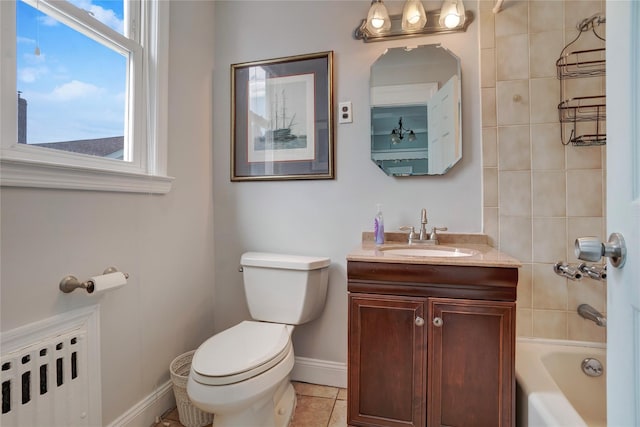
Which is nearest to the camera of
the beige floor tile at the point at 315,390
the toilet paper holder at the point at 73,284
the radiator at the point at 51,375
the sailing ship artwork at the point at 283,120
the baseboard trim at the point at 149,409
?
the radiator at the point at 51,375

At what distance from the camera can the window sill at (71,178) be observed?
35.9 inches

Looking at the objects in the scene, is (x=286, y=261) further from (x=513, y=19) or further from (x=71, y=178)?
(x=513, y=19)

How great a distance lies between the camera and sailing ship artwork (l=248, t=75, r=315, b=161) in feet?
5.77

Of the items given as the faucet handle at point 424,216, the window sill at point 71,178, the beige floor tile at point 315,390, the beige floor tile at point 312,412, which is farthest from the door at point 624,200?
the window sill at point 71,178

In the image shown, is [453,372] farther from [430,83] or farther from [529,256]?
[430,83]

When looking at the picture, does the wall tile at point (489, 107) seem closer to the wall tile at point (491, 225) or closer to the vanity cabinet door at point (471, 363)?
the wall tile at point (491, 225)

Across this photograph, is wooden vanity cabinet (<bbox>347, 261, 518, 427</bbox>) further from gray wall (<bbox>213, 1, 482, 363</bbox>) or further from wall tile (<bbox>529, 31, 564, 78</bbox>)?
wall tile (<bbox>529, 31, 564, 78</bbox>)

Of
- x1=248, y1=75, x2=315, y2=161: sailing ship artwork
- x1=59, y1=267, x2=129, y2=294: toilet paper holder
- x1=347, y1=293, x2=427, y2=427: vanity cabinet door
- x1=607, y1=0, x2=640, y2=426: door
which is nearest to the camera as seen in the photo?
x1=607, y1=0, x2=640, y2=426: door

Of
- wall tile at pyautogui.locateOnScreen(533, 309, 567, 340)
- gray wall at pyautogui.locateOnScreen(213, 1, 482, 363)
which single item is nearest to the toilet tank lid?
gray wall at pyautogui.locateOnScreen(213, 1, 482, 363)

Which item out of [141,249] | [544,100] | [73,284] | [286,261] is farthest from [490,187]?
[73,284]

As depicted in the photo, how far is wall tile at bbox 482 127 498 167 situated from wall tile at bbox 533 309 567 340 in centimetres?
75

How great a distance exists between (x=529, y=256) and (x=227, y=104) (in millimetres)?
1881

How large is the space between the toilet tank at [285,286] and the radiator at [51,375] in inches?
27.3

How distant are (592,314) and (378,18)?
171 centimetres
